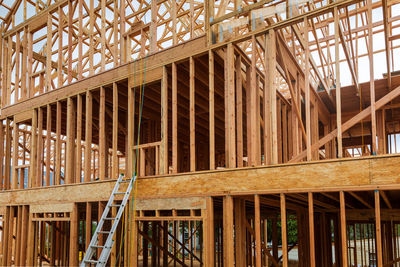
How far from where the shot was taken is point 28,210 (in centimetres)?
1307

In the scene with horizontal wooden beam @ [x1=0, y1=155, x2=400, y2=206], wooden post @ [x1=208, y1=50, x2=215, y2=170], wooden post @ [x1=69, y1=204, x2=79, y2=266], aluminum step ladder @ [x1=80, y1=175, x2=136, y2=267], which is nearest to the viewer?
horizontal wooden beam @ [x1=0, y1=155, x2=400, y2=206]

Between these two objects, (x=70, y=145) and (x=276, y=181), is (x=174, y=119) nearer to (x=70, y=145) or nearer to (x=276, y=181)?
(x=276, y=181)

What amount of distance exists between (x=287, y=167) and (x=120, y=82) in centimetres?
595

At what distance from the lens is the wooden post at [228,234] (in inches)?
330

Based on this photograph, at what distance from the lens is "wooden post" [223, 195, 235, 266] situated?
839 cm

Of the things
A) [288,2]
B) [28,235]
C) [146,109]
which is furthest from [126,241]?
[288,2]

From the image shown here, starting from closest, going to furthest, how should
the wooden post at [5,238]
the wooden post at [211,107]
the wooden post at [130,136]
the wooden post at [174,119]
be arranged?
the wooden post at [211,107] → the wooden post at [174,119] → the wooden post at [130,136] → the wooden post at [5,238]

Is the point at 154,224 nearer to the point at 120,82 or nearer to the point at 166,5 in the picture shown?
the point at 120,82

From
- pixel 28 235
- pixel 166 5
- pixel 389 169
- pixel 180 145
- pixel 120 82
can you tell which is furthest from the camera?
pixel 166 5

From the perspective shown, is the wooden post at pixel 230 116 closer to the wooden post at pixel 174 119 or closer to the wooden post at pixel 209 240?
the wooden post at pixel 209 240

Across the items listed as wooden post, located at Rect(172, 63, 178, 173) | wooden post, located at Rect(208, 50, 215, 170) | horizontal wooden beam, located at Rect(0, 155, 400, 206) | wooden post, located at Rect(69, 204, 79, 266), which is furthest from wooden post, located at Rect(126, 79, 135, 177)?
wooden post, located at Rect(208, 50, 215, 170)

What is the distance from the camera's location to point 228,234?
843 centimetres

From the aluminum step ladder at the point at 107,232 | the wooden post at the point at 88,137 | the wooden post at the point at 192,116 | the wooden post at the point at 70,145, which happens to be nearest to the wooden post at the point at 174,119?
the wooden post at the point at 192,116

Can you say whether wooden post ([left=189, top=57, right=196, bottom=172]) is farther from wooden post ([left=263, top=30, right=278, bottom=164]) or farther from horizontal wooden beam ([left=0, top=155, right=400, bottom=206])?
wooden post ([left=263, top=30, right=278, bottom=164])
